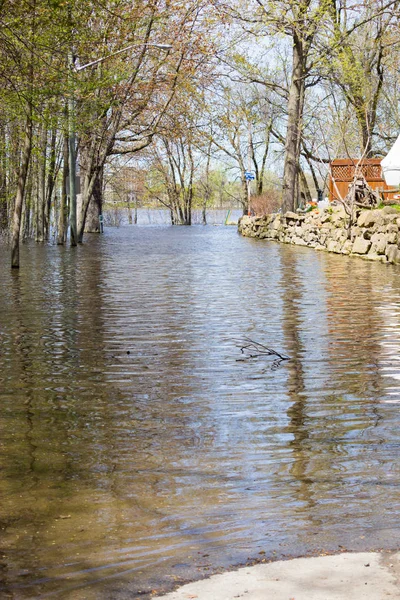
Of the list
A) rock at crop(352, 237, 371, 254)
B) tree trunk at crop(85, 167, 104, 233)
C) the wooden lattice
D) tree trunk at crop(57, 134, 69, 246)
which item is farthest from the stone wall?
tree trunk at crop(85, 167, 104, 233)

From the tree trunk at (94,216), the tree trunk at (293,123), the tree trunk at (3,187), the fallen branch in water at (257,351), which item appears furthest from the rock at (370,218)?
the tree trunk at (94,216)

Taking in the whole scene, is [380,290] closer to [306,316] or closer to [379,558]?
[306,316]

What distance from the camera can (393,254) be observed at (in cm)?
2606

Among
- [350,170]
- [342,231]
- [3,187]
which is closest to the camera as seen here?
[342,231]

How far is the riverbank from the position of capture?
3539 millimetres

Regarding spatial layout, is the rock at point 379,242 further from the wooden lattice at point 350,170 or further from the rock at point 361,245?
the wooden lattice at point 350,170

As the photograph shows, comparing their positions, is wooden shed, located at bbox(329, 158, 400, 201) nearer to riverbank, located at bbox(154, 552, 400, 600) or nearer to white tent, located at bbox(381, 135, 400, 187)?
white tent, located at bbox(381, 135, 400, 187)

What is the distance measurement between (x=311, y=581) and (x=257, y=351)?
6.26m

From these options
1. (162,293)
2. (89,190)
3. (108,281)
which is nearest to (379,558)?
(162,293)

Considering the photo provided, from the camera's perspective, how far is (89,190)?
145 feet

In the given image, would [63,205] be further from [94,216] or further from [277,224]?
[94,216]

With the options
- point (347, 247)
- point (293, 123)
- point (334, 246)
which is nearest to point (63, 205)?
point (334, 246)

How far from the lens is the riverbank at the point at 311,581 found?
3539 millimetres

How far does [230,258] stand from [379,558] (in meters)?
25.3
